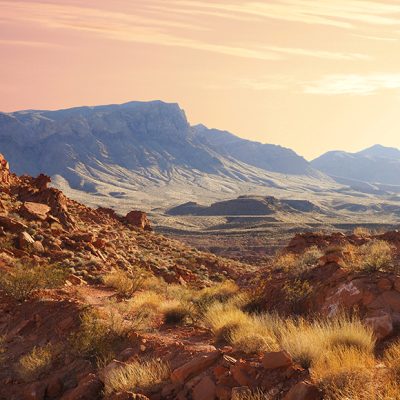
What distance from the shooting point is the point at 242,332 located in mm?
8742

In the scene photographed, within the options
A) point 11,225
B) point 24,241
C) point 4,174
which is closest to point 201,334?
point 24,241

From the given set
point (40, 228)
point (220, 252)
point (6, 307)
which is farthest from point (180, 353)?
point (220, 252)

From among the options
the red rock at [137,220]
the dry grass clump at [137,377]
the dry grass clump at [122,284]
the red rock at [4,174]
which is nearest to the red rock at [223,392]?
the dry grass clump at [137,377]

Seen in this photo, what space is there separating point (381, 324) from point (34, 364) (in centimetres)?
595

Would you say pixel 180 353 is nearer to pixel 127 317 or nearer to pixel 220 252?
pixel 127 317

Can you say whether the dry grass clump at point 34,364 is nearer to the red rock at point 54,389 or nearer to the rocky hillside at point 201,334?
the rocky hillside at point 201,334

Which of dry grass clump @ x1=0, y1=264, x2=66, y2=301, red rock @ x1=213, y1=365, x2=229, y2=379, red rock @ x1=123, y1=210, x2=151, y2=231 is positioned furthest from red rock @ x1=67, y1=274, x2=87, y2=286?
red rock @ x1=123, y1=210, x2=151, y2=231

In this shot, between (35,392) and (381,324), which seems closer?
(35,392)

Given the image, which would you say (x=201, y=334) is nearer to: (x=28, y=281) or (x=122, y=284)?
(x=28, y=281)

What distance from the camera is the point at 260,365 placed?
22.5 feet

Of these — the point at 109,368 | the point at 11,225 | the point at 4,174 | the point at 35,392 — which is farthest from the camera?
the point at 4,174

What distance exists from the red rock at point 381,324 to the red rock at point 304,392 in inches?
125

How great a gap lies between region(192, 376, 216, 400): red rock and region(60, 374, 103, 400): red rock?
170cm

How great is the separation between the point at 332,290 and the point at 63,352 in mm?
5698
